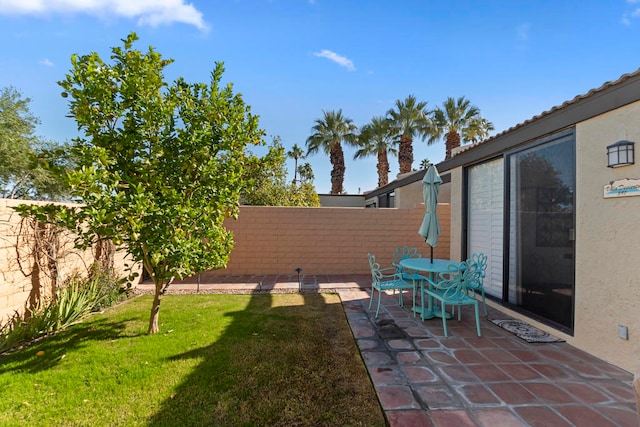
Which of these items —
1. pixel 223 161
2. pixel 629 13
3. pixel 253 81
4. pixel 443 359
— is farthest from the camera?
pixel 253 81

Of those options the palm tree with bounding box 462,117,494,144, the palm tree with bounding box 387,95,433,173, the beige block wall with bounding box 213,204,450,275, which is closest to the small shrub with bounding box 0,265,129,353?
the beige block wall with bounding box 213,204,450,275

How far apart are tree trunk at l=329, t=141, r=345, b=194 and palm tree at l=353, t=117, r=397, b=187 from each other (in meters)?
1.57

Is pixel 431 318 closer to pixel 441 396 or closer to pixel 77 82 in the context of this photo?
pixel 441 396

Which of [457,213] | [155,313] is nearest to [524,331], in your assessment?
[457,213]

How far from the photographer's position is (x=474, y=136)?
1750cm

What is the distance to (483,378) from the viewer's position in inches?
125

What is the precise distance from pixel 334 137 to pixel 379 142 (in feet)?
11.1

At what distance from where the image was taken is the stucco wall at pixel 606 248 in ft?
10.9

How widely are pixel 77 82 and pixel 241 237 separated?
568 cm

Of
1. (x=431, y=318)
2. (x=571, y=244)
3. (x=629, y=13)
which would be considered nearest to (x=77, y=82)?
(x=431, y=318)

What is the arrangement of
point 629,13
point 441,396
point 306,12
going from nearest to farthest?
1. point 441,396
2. point 629,13
3. point 306,12

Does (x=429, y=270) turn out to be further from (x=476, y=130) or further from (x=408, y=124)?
(x=408, y=124)

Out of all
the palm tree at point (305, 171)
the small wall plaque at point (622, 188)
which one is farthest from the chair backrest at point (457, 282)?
the palm tree at point (305, 171)

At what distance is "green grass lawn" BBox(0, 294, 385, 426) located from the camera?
2613 millimetres
